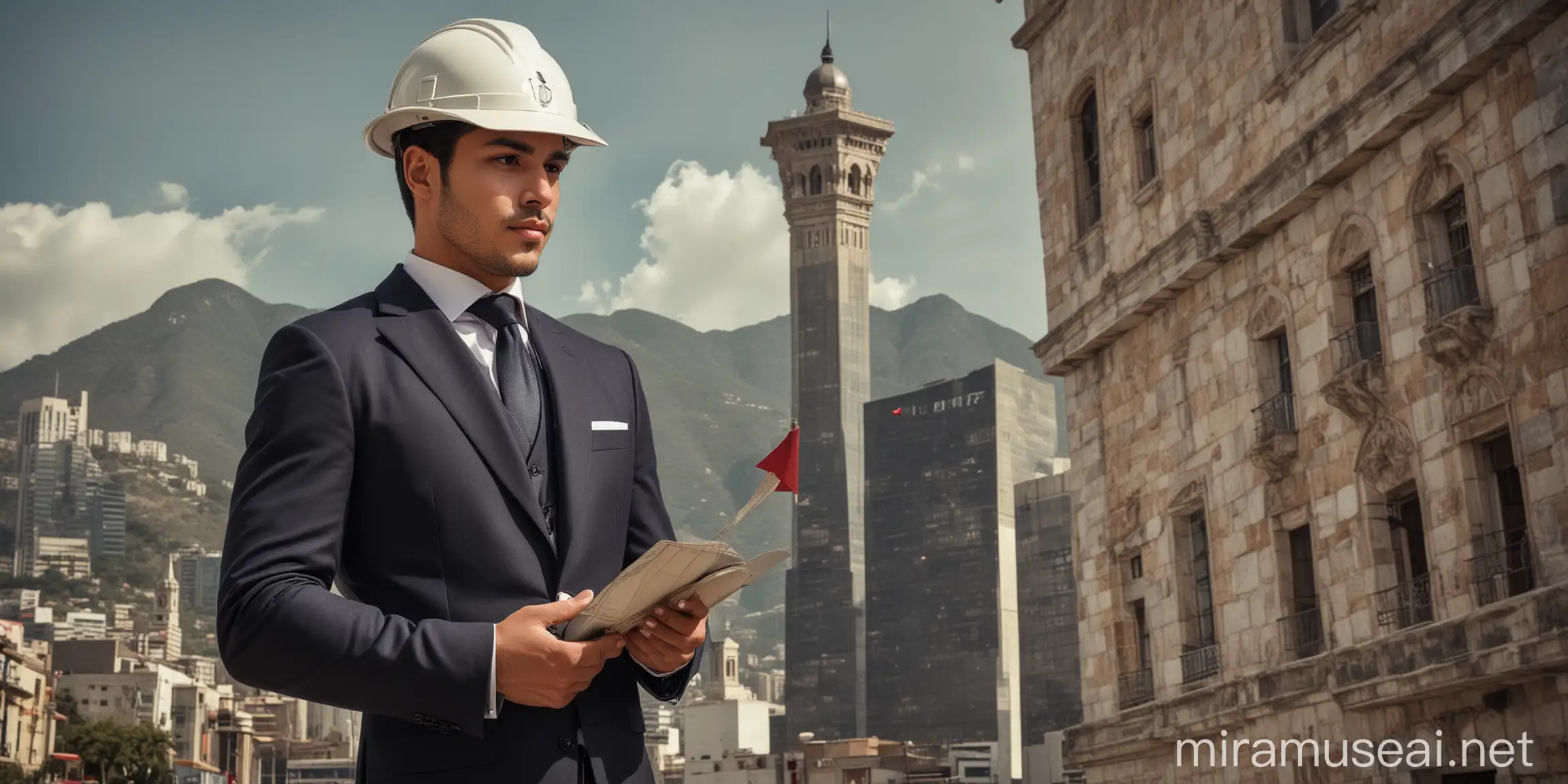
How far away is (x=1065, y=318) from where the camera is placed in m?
27.5

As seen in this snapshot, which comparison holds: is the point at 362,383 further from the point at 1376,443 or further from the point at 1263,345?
the point at 1263,345

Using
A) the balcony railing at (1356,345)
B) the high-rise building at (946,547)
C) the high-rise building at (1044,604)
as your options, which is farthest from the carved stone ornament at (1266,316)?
the high-rise building at (946,547)

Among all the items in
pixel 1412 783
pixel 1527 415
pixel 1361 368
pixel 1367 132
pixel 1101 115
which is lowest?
pixel 1412 783

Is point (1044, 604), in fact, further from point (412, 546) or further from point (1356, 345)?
point (412, 546)

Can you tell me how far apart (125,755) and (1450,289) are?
195ft

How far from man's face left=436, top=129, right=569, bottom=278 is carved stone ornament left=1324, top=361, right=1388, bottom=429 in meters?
17.0

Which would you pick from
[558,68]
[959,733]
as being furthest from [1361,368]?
[959,733]

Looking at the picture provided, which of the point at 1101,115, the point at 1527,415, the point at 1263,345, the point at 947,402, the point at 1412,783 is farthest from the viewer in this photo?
the point at 947,402

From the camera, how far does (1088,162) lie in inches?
1081

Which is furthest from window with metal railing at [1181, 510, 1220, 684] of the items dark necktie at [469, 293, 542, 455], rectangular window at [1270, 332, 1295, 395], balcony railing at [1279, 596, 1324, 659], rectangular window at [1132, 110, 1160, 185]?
dark necktie at [469, 293, 542, 455]

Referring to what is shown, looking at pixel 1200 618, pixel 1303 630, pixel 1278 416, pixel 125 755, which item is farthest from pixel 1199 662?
pixel 125 755

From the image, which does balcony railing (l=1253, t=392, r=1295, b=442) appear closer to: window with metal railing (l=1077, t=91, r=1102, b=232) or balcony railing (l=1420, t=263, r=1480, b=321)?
balcony railing (l=1420, t=263, r=1480, b=321)

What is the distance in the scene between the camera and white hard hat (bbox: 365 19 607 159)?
11.2 ft

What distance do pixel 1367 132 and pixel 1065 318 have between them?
9.26 metres
